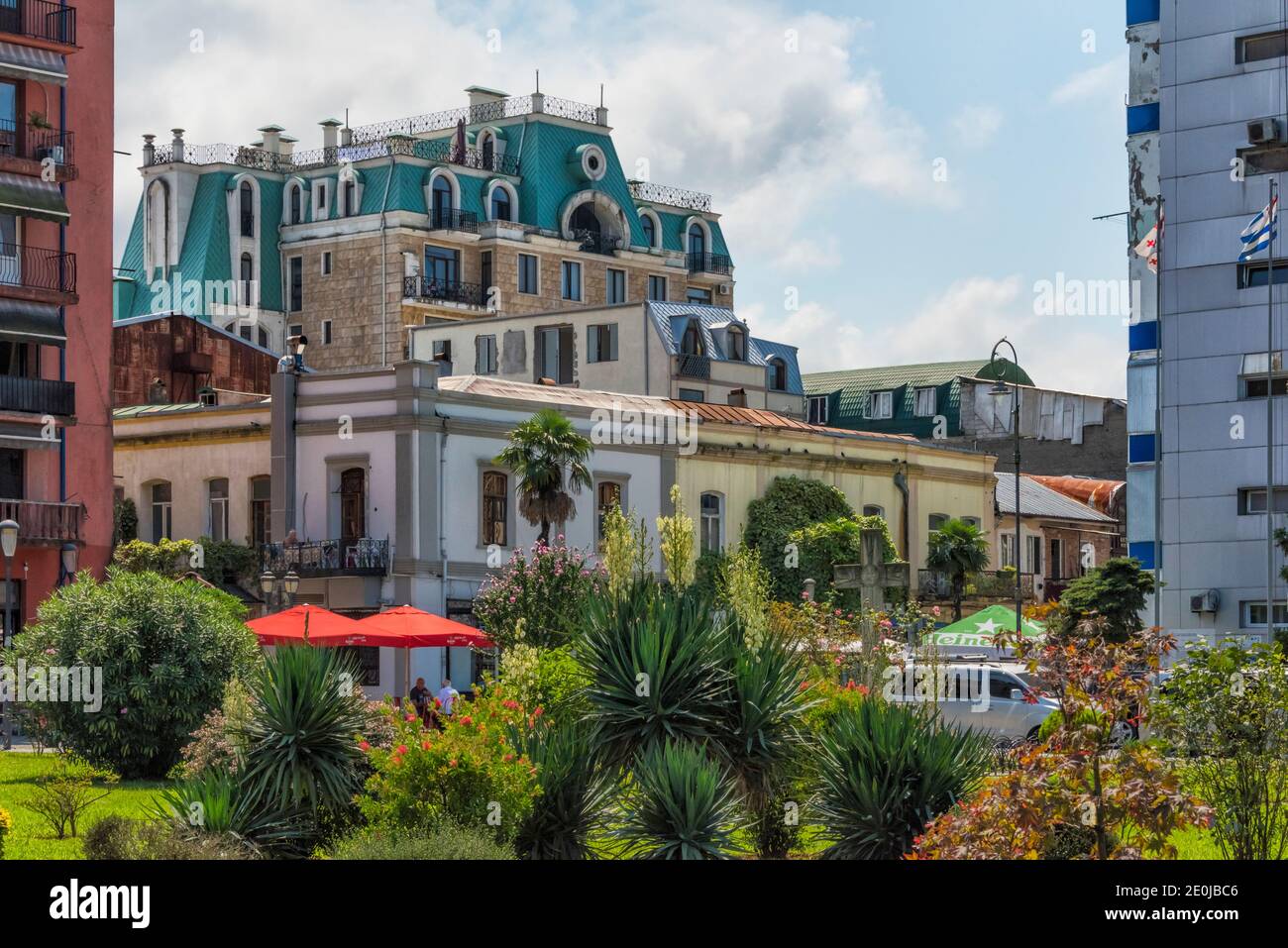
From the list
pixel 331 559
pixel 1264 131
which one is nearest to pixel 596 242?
pixel 331 559

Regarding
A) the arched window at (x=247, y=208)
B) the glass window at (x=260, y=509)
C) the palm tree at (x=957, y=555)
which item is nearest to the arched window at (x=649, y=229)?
the arched window at (x=247, y=208)

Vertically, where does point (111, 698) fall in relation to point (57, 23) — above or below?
below

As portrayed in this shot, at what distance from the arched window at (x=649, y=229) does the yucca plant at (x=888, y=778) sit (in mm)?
79373

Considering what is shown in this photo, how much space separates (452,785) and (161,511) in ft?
129

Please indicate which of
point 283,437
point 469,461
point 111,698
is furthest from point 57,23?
point 111,698

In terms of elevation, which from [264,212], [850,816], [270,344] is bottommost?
[850,816]

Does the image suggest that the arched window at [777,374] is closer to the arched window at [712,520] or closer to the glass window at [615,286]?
the arched window at [712,520]

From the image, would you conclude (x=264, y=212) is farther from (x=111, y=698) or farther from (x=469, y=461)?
(x=111, y=698)

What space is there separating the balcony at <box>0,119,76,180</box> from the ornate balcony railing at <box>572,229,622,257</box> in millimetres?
41539

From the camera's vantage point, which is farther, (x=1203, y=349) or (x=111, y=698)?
(x=1203, y=349)

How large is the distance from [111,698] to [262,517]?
2297 cm

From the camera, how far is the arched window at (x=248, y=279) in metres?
87.5
